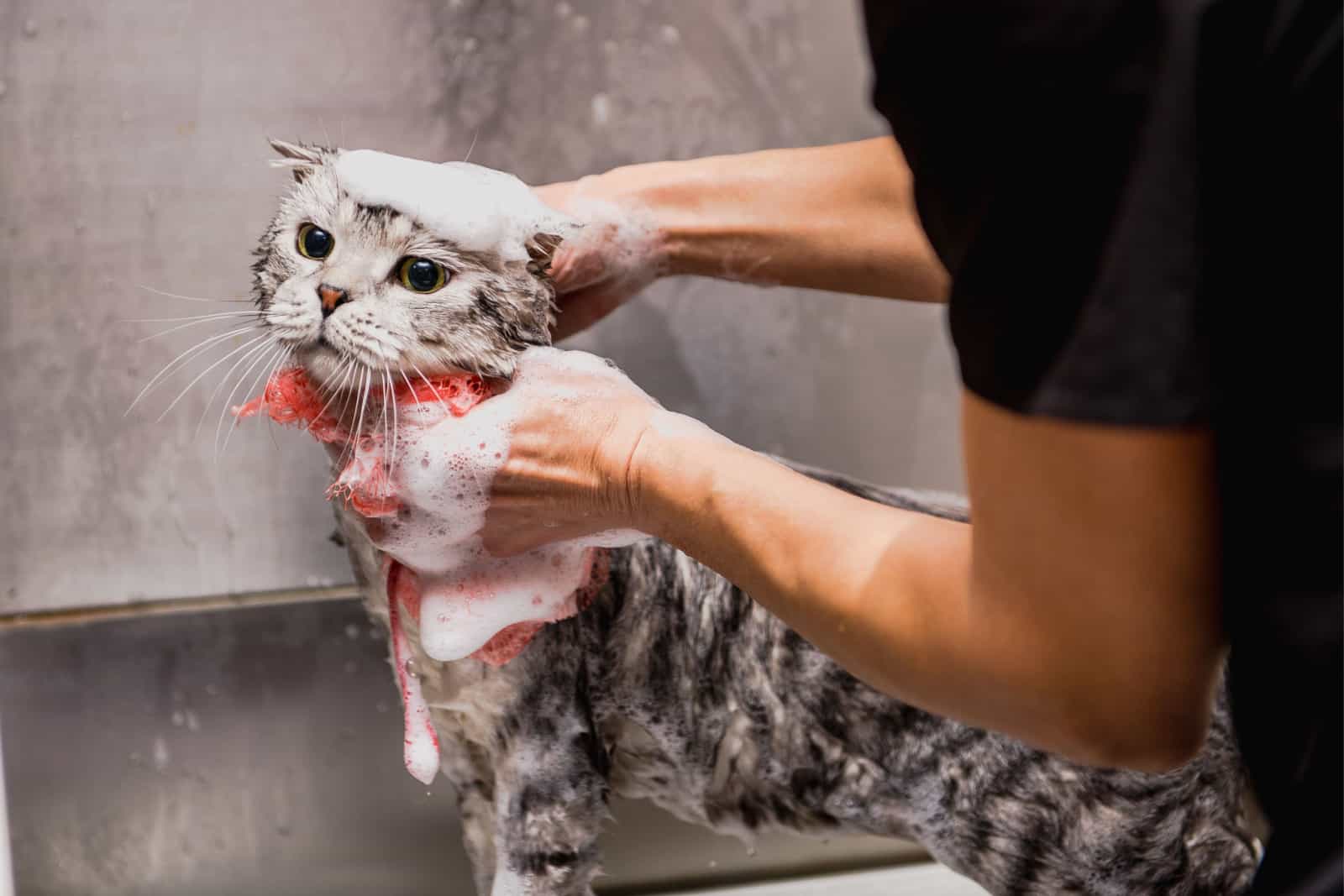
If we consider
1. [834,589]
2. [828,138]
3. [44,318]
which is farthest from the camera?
[828,138]

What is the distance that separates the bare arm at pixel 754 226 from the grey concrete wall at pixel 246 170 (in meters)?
0.18

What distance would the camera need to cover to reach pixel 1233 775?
1.09 m

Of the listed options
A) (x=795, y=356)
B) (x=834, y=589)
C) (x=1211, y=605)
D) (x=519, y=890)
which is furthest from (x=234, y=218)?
(x=1211, y=605)

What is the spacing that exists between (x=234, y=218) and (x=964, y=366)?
1.05 metres

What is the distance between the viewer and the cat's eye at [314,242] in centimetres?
96

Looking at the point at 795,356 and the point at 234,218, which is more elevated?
the point at 234,218

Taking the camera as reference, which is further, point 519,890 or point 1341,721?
point 519,890

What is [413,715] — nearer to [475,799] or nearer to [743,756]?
[475,799]

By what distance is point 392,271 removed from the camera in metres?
0.95

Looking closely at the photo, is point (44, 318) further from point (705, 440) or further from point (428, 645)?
point (705, 440)

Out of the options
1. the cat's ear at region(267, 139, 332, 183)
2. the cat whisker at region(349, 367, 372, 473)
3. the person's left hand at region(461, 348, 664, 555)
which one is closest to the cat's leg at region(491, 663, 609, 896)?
the person's left hand at region(461, 348, 664, 555)

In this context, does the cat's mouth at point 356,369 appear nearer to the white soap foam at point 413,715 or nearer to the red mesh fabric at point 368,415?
the red mesh fabric at point 368,415

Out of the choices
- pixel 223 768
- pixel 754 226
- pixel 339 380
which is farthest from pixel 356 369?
pixel 223 768

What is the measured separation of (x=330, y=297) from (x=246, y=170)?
0.54m
